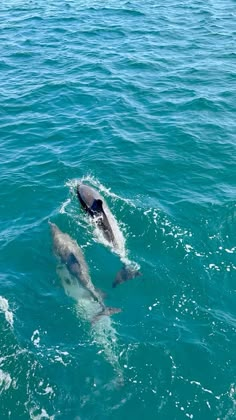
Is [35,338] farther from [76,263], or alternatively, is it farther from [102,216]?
[102,216]

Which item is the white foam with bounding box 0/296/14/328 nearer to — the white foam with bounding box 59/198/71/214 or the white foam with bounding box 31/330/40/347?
the white foam with bounding box 31/330/40/347

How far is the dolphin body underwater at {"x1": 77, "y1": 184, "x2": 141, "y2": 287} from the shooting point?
26.3 m

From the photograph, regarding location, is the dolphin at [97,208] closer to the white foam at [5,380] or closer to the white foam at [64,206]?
the white foam at [64,206]

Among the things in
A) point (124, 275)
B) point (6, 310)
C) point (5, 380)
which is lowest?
point (5, 380)

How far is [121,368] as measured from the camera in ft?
71.7

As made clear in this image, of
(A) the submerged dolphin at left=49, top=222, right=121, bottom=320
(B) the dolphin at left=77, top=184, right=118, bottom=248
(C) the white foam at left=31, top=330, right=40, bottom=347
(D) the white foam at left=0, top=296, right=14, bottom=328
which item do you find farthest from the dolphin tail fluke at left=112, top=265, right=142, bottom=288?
(D) the white foam at left=0, top=296, right=14, bottom=328

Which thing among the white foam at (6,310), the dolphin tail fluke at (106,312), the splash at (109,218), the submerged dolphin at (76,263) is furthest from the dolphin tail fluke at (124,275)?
the white foam at (6,310)

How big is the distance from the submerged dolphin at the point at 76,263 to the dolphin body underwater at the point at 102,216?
4.88ft

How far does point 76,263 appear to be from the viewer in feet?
88.5

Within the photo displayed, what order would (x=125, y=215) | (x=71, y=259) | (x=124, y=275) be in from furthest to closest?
1. (x=125, y=215)
2. (x=71, y=259)
3. (x=124, y=275)

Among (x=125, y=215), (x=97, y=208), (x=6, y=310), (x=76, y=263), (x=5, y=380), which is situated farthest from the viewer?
(x=125, y=215)

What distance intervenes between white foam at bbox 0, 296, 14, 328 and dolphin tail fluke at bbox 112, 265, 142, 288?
5.90 metres

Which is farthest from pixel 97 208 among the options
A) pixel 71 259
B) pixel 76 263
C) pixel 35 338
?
pixel 35 338

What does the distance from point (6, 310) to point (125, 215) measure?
10076 mm
